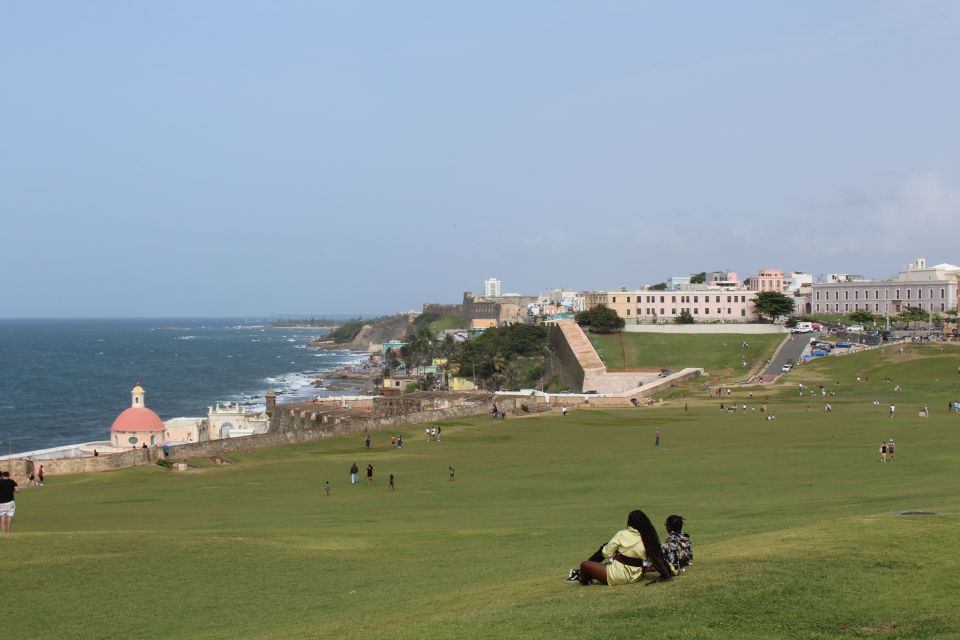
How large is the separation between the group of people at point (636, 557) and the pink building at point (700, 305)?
4628 inches

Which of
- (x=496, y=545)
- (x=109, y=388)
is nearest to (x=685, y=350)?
(x=109, y=388)

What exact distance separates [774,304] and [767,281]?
59530 mm

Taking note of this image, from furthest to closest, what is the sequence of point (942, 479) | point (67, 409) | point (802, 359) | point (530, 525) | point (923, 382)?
1. point (67, 409)
2. point (802, 359)
3. point (923, 382)
4. point (942, 479)
5. point (530, 525)

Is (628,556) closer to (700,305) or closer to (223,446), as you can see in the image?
(223,446)

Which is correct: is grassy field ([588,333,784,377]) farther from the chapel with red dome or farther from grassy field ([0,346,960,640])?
grassy field ([0,346,960,640])

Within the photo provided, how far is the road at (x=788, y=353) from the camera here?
269 ft

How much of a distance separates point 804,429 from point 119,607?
3722 cm

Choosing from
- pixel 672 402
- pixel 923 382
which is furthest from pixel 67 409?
pixel 923 382

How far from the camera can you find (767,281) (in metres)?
175

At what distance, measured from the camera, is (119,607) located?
1353 cm

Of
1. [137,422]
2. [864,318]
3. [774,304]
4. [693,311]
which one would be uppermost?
[774,304]

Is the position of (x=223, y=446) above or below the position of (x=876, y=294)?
below

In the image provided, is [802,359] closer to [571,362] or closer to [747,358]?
[747,358]

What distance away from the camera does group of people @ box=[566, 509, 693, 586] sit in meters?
11.8
